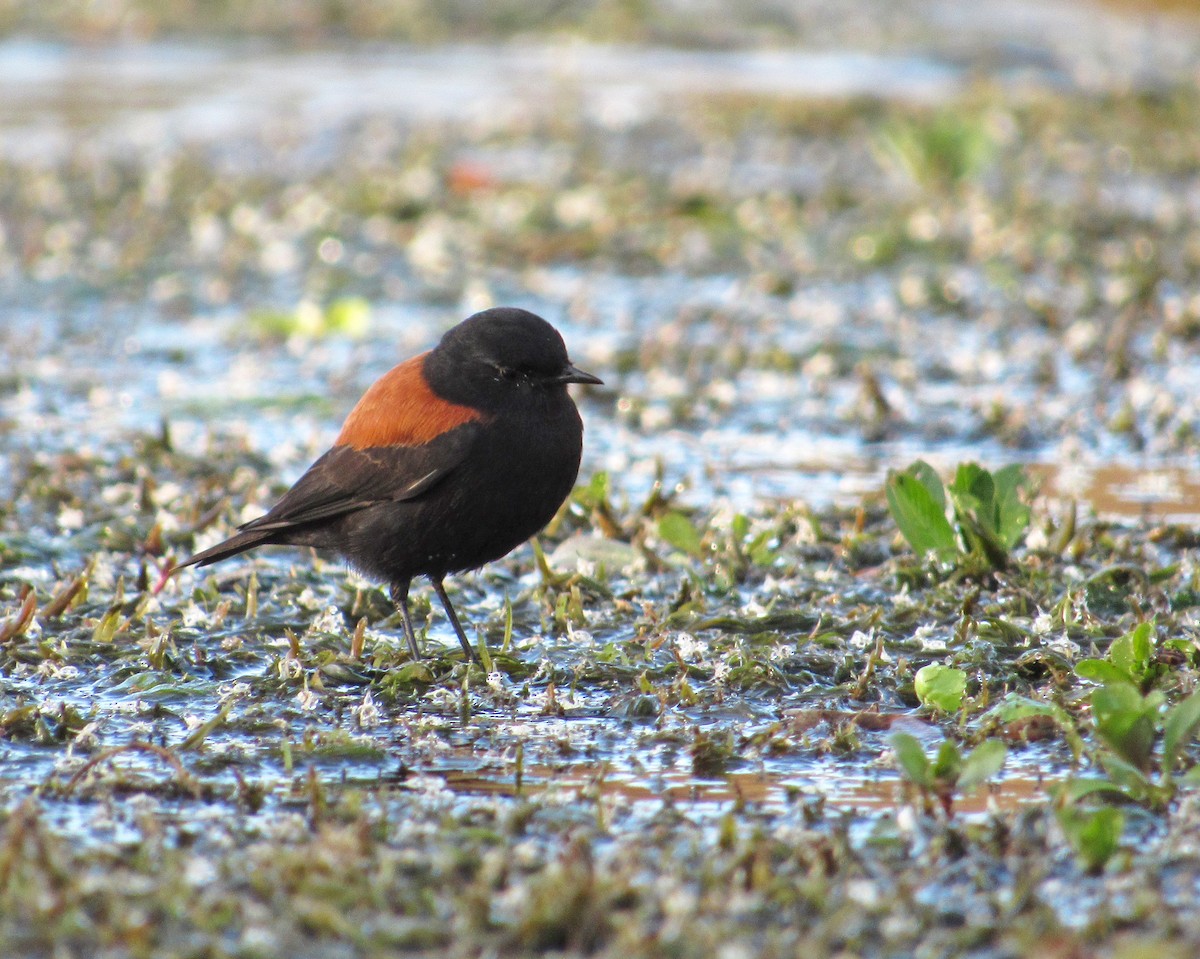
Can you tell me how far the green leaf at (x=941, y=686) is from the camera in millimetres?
4637

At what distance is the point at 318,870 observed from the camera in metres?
3.51

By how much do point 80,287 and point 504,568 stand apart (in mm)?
5688

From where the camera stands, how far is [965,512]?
18.6 ft

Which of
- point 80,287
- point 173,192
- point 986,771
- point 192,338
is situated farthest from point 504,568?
point 173,192

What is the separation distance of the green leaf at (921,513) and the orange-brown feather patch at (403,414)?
4.98ft

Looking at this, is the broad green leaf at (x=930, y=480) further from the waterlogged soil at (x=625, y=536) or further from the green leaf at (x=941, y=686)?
the green leaf at (x=941, y=686)

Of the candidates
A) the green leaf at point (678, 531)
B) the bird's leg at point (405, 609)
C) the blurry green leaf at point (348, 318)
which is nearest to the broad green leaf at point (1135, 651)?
the green leaf at point (678, 531)

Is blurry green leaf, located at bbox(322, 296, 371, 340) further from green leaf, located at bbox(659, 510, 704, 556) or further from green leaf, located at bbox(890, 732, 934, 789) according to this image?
green leaf, located at bbox(890, 732, 934, 789)

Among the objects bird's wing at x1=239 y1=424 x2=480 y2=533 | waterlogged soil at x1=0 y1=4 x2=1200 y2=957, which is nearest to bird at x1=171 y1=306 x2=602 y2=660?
bird's wing at x1=239 y1=424 x2=480 y2=533

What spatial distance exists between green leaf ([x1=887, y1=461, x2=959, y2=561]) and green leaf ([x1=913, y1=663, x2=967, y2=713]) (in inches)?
43.1

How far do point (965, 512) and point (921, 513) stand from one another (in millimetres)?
149

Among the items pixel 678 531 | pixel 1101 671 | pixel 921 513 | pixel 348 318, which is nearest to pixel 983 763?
pixel 1101 671

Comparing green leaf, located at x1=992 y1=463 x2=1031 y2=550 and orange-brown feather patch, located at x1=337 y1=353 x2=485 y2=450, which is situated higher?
orange-brown feather patch, located at x1=337 y1=353 x2=485 y2=450

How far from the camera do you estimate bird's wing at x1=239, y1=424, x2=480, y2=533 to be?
504cm
